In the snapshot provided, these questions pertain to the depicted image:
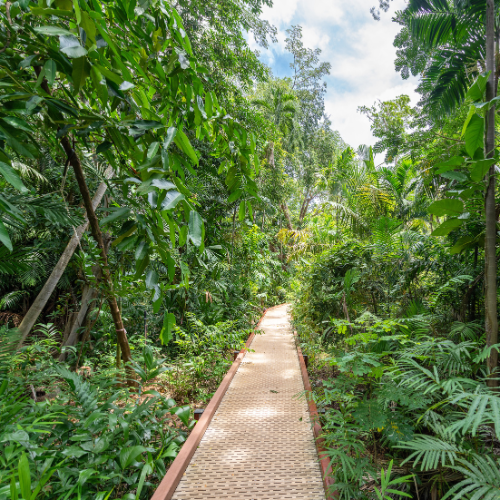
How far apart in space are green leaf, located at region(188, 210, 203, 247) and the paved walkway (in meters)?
1.75

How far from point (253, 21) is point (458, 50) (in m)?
6.12

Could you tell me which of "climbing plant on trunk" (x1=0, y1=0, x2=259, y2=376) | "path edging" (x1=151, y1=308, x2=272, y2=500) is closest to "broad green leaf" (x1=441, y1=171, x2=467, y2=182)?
"climbing plant on trunk" (x1=0, y1=0, x2=259, y2=376)

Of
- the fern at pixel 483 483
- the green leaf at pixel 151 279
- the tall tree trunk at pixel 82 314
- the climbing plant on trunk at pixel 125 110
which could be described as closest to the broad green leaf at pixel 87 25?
the climbing plant on trunk at pixel 125 110

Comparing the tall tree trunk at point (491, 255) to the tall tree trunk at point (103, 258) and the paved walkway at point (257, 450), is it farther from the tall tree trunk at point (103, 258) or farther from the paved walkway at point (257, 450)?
the tall tree trunk at point (103, 258)

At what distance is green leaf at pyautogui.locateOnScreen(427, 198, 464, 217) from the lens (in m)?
1.52

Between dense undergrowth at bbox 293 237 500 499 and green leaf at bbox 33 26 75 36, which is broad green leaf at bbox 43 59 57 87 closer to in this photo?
green leaf at bbox 33 26 75 36

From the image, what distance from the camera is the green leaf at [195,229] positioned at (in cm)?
56

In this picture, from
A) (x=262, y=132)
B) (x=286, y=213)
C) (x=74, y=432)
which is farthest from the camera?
(x=286, y=213)

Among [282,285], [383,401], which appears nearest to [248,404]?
[383,401]

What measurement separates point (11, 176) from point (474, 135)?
6.08 ft

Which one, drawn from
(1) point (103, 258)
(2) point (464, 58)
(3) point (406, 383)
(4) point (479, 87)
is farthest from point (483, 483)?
(2) point (464, 58)

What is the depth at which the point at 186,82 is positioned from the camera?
2.58 ft

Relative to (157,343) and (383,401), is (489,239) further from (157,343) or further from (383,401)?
Result: (157,343)

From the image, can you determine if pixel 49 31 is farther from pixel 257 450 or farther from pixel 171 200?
pixel 257 450
